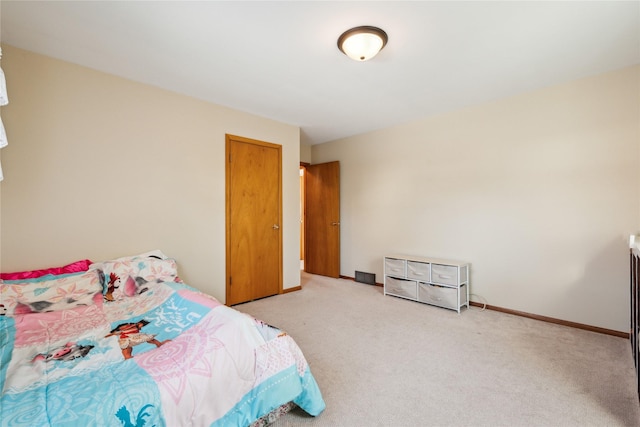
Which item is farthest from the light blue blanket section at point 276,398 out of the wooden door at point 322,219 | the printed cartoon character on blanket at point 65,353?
the wooden door at point 322,219

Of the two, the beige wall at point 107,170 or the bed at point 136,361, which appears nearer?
the bed at point 136,361

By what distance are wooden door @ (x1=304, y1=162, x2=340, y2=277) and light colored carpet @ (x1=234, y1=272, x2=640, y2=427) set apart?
173 cm

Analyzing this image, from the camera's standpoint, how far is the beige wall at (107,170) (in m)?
2.23

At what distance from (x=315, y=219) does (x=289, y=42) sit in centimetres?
344

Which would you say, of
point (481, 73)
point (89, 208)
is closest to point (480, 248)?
point (481, 73)

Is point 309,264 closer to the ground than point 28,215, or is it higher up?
closer to the ground

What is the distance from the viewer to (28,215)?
2.24 metres

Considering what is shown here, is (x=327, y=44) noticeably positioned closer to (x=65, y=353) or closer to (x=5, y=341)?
(x=65, y=353)

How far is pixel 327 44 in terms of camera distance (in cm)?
218

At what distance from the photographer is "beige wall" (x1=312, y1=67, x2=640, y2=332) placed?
2.62m

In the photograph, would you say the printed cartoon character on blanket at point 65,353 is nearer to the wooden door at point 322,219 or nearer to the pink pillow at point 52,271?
the pink pillow at point 52,271

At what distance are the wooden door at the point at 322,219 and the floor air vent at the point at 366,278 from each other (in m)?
0.42

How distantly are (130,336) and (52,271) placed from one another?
52.0 inches

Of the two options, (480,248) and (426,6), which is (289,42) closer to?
(426,6)
